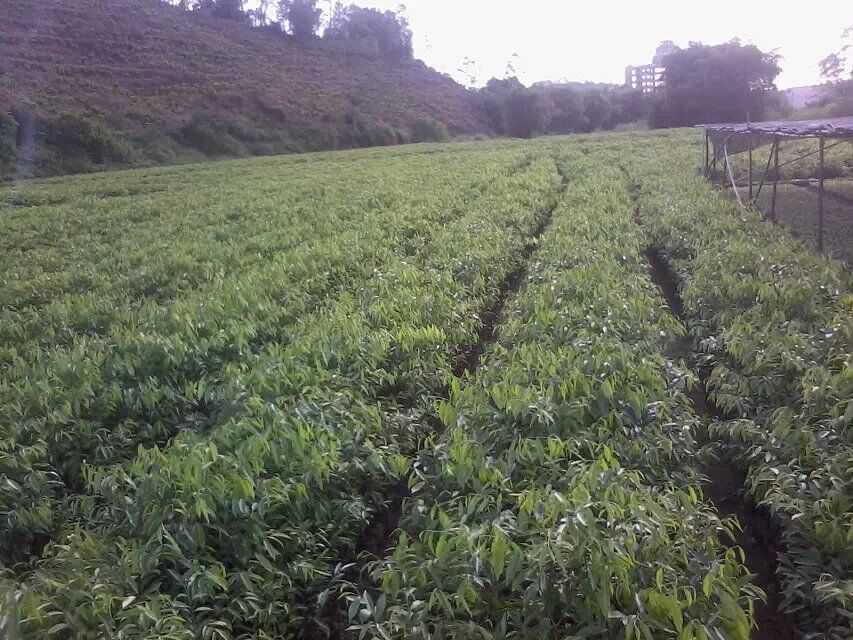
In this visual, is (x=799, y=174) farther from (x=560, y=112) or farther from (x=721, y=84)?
(x=560, y=112)

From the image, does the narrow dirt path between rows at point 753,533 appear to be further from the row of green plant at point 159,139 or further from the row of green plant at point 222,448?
the row of green plant at point 159,139

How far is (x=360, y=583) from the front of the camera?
361 centimetres

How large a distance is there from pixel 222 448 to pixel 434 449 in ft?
4.56

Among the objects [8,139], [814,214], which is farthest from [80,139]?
[814,214]

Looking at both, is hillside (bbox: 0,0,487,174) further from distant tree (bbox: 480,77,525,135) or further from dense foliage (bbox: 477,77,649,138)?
dense foliage (bbox: 477,77,649,138)

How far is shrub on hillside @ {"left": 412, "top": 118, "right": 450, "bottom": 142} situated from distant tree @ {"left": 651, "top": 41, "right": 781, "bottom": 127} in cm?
2132

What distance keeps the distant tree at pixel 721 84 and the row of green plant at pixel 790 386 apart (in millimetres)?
53361

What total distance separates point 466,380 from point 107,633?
3.98 metres

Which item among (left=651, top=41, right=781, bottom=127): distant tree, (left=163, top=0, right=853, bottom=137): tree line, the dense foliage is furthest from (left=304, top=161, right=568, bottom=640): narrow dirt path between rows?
the dense foliage

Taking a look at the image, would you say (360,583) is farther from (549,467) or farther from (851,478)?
(851,478)

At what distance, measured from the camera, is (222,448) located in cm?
418

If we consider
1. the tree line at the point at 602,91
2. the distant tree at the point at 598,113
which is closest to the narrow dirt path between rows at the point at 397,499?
the tree line at the point at 602,91

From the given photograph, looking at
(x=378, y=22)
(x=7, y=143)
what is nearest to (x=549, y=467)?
(x=7, y=143)

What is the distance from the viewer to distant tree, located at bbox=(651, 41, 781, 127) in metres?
55.9
